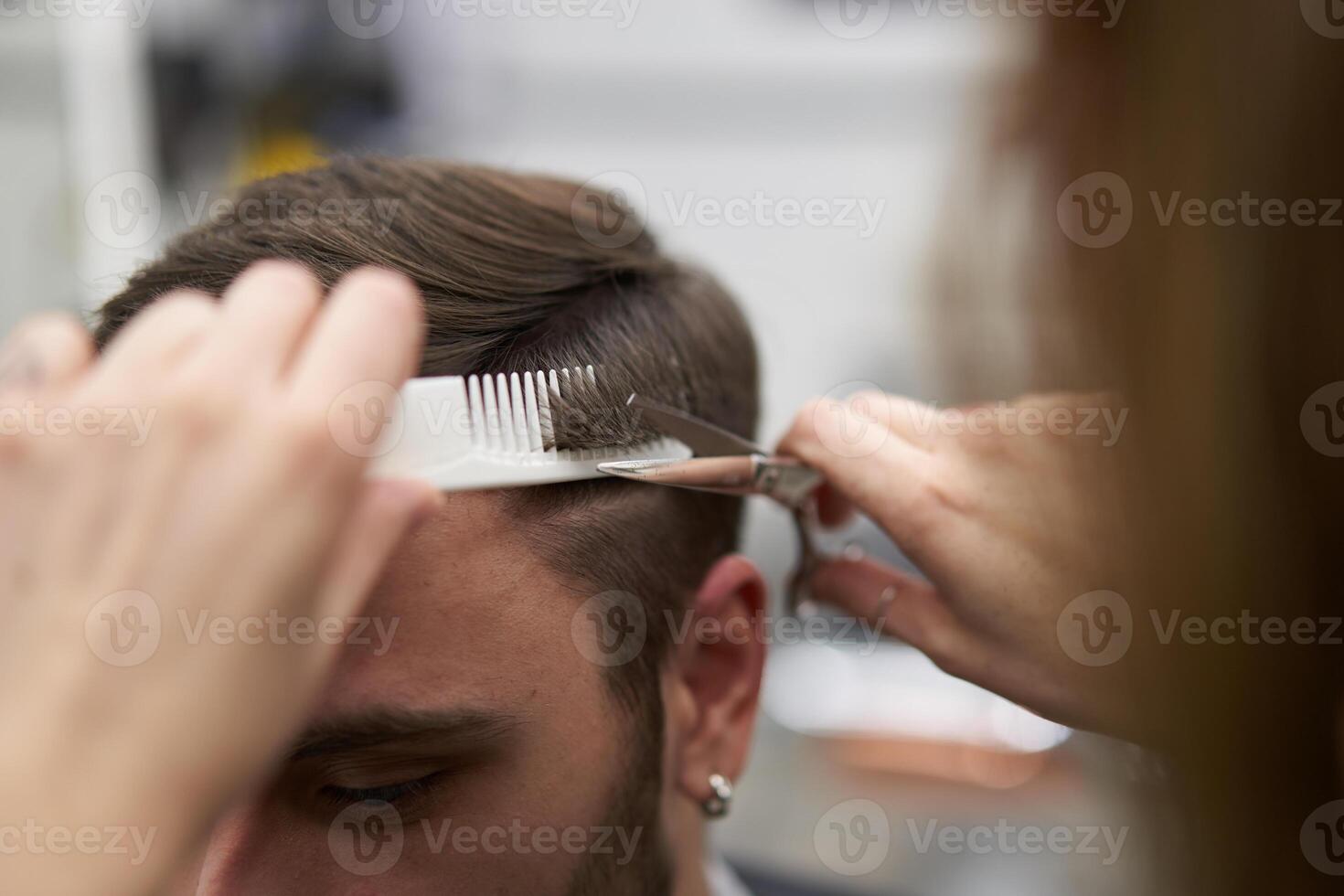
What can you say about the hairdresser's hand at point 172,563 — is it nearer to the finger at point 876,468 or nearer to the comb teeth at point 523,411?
the comb teeth at point 523,411

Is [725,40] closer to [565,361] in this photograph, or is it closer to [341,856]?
[565,361]

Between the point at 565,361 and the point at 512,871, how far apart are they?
517mm

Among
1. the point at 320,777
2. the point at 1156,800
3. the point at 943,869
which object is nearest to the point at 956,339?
the point at 1156,800

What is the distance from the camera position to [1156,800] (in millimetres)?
518

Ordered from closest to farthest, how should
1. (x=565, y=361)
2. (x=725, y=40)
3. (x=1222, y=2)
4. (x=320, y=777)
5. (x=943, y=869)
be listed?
1. (x=1222, y=2)
2. (x=320, y=777)
3. (x=565, y=361)
4. (x=943, y=869)
5. (x=725, y=40)


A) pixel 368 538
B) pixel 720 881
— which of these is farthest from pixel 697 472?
pixel 720 881

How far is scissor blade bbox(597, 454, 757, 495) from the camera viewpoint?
974mm

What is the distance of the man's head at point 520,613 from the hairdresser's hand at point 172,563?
45 centimetres

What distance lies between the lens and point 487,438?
2.94ft

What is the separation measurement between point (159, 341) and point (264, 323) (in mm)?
61

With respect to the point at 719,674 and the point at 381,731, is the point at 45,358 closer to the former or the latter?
the point at 381,731

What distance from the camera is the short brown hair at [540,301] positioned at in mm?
Result: 1028

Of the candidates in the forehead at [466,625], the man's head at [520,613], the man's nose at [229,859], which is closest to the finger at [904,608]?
the man's head at [520,613]

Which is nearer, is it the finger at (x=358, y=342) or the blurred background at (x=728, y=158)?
the finger at (x=358, y=342)
